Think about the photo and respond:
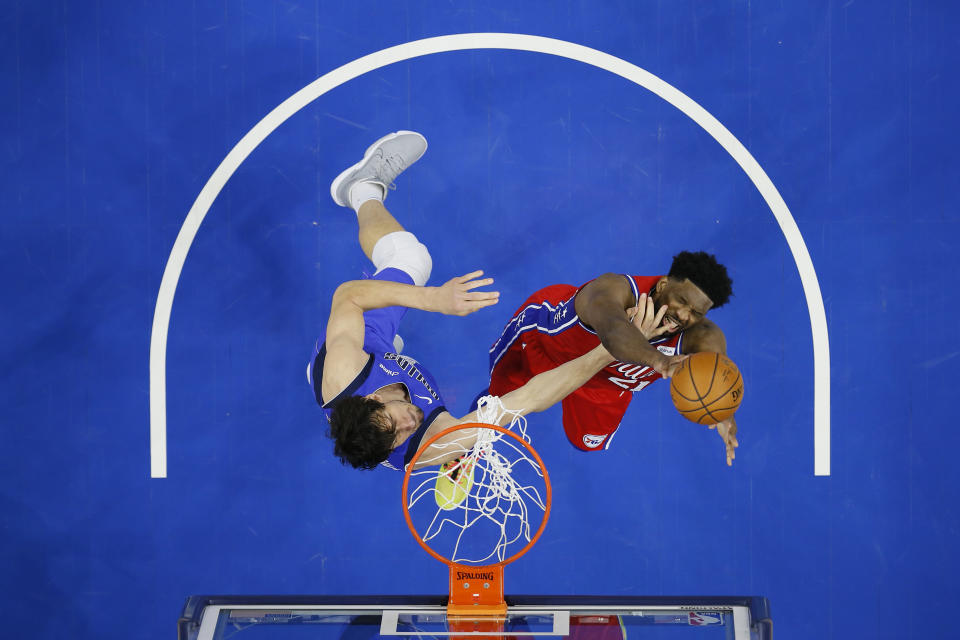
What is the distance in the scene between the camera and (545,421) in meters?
5.86

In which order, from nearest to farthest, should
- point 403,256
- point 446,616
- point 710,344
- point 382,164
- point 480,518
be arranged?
point 446,616
point 710,344
point 403,256
point 382,164
point 480,518

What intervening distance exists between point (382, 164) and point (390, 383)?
1906 mm

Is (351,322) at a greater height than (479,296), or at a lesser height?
greater

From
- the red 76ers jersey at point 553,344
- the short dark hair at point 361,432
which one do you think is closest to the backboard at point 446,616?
the short dark hair at point 361,432

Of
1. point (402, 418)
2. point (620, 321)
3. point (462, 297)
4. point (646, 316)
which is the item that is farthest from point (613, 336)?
point (402, 418)

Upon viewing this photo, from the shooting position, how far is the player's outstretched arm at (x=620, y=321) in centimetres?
402

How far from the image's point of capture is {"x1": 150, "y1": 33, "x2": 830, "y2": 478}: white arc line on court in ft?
19.2

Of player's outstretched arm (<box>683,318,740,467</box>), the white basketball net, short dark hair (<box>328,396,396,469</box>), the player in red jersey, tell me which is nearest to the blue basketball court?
the white basketball net

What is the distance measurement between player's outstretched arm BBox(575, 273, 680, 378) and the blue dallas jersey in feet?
3.70

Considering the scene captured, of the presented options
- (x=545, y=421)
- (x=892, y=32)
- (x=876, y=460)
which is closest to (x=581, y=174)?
(x=545, y=421)

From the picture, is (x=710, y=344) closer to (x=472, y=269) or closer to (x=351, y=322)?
(x=472, y=269)

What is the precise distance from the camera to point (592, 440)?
18.1ft

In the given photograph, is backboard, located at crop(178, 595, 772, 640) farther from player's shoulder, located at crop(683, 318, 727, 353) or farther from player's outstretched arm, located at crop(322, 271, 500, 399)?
player's shoulder, located at crop(683, 318, 727, 353)

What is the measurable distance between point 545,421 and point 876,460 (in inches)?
103
